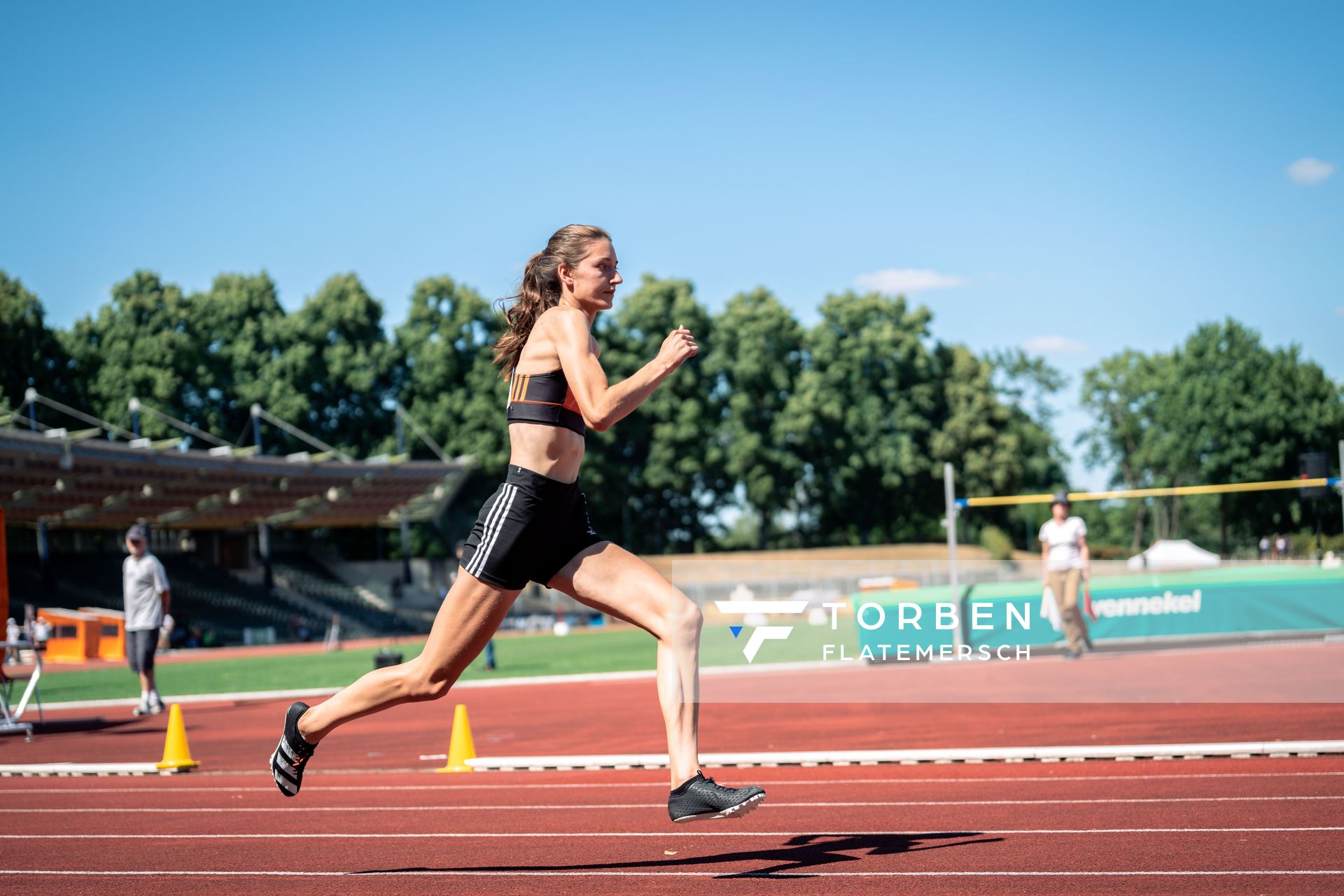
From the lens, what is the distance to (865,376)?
7444 centimetres

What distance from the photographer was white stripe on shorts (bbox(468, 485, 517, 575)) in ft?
15.1

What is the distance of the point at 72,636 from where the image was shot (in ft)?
122

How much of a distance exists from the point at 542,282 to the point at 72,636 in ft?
120

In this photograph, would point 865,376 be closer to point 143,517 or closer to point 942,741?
point 143,517

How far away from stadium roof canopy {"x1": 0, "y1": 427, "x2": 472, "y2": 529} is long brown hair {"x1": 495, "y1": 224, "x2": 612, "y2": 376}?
3835cm

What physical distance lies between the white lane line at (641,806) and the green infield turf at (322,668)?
84.7 inches

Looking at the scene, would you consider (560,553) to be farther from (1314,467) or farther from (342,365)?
(342,365)

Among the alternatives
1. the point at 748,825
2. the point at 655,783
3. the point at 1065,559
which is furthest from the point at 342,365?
the point at 748,825

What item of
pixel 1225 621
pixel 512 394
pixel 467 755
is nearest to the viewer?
pixel 512 394

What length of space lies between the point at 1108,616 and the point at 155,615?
11.4m

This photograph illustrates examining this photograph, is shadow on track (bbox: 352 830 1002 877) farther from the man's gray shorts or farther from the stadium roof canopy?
the stadium roof canopy

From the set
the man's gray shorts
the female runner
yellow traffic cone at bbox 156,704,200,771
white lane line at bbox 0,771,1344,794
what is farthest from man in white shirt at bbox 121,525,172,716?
the female runner

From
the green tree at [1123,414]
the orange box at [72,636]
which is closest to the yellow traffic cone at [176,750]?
the orange box at [72,636]

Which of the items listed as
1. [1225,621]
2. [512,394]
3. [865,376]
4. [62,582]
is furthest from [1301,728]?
[865,376]
